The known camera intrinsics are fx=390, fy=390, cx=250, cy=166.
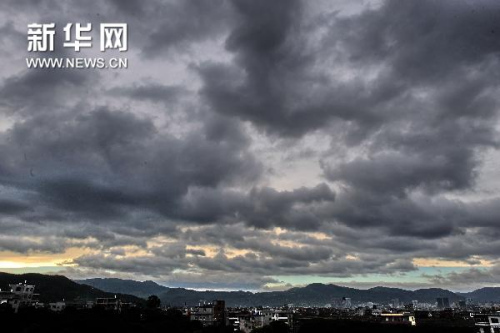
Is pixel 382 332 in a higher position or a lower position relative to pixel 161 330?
lower

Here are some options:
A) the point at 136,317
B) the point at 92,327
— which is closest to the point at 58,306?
the point at 136,317

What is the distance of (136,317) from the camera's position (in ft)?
522

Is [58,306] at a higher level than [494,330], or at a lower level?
higher

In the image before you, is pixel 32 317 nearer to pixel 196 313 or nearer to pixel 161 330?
pixel 161 330

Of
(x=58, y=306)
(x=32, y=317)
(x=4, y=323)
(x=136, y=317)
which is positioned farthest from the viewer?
(x=58, y=306)

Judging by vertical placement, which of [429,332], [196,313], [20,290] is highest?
[20,290]

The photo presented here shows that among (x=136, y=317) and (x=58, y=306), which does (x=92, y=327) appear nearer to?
(x=136, y=317)

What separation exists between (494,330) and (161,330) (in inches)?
4572

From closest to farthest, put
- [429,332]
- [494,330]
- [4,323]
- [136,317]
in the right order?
[4,323], [494,330], [136,317], [429,332]

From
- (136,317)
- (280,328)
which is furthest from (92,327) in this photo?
(280,328)

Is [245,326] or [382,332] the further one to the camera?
[245,326]

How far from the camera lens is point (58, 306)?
7589 inches

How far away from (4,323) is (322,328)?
125801 mm

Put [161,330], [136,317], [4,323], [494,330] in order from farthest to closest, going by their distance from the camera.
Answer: [136,317] < [494,330] < [161,330] < [4,323]
